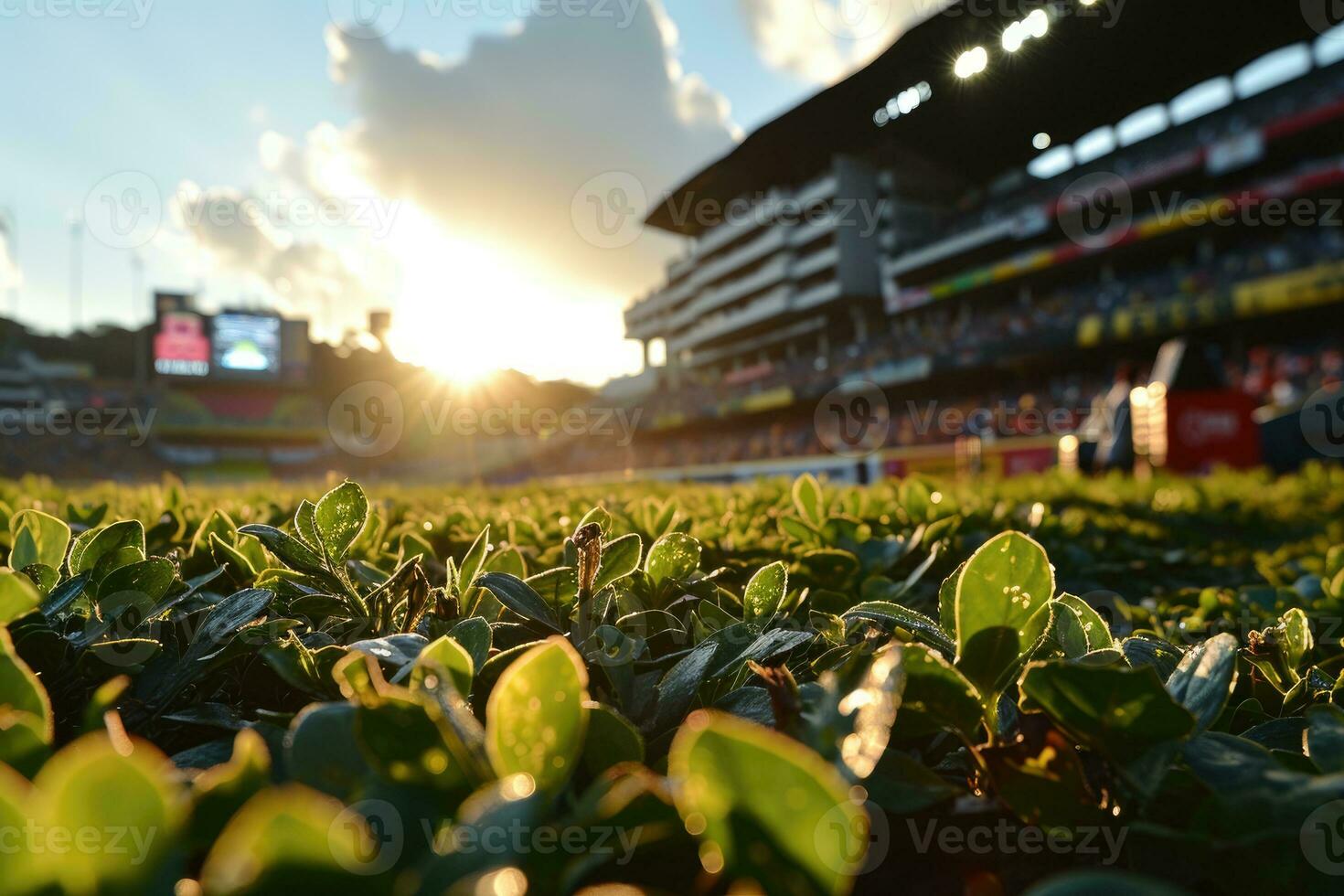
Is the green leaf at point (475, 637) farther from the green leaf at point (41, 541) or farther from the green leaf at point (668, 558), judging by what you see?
the green leaf at point (41, 541)

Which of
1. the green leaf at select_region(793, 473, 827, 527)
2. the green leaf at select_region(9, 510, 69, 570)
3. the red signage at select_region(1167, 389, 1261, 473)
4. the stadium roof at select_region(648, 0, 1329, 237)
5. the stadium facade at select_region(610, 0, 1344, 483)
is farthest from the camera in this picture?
the stadium roof at select_region(648, 0, 1329, 237)

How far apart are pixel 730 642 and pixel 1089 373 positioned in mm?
24290

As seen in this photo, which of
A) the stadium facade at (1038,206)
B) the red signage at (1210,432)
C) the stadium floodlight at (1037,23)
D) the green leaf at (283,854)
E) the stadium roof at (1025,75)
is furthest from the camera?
the stadium floodlight at (1037,23)

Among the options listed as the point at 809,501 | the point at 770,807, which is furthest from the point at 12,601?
the point at 809,501

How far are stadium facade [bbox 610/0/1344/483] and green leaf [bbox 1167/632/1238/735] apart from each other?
11.2 m

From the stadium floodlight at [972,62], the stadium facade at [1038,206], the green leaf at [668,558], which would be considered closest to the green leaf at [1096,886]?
the green leaf at [668,558]

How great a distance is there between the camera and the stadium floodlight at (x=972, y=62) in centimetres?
2423

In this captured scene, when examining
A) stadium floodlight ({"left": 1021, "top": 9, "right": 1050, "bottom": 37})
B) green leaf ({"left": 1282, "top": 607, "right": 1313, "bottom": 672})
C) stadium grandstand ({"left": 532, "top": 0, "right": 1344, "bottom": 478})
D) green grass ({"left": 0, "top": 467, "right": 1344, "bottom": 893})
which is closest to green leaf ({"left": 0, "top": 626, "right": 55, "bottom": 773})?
green grass ({"left": 0, "top": 467, "right": 1344, "bottom": 893})

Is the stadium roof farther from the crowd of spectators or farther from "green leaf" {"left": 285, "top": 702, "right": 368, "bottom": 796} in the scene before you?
"green leaf" {"left": 285, "top": 702, "right": 368, "bottom": 796}

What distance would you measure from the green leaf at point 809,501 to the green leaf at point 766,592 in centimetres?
60

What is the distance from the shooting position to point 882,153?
34.5 m

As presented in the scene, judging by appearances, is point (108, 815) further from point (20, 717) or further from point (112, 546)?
point (112, 546)

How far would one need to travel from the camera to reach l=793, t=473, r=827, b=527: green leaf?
49.1 inches

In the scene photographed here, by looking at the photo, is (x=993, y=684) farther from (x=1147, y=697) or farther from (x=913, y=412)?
(x=913, y=412)
